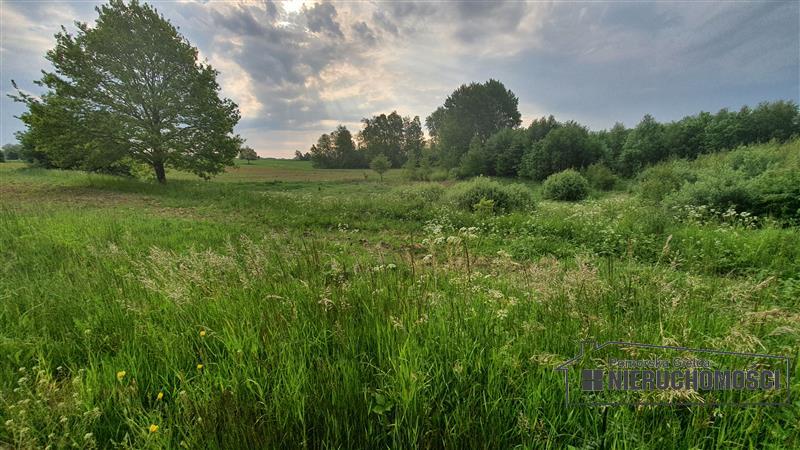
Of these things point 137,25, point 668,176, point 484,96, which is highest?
point 484,96

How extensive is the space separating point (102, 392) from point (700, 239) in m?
10.4

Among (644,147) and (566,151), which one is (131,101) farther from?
(644,147)

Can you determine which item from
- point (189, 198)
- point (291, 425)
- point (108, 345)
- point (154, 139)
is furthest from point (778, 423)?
point (154, 139)

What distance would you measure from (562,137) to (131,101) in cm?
4140

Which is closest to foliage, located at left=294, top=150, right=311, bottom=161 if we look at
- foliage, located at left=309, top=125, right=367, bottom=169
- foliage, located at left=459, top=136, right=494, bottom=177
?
foliage, located at left=309, top=125, right=367, bottom=169

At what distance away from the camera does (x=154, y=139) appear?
63.5 feet

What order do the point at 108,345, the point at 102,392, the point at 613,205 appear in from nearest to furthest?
the point at 102,392
the point at 108,345
the point at 613,205

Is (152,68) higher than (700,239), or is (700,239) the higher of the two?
(152,68)

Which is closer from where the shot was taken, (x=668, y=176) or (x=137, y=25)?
(x=668, y=176)

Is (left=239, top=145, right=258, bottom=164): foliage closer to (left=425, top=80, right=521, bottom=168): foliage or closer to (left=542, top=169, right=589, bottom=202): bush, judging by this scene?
(left=425, top=80, right=521, bottom=168): foliage

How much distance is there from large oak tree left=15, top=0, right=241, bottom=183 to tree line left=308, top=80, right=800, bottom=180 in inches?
1309

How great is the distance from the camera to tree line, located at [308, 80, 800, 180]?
1164 inches

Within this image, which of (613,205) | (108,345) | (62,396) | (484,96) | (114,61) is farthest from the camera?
(484,96)

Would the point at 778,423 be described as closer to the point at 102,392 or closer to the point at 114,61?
the point at 102,392
